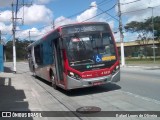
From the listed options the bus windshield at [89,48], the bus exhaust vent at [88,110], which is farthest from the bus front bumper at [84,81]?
the bus exhaust vent at [88,110]

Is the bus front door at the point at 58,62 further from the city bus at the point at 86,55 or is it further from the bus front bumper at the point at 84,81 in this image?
the bus front bumper at the point at 84,81

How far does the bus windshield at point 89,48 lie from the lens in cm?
1366

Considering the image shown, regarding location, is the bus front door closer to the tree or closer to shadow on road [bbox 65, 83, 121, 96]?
shadow on road [bbox 65, 83, 121, 96]

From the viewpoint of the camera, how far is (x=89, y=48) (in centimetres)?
1380

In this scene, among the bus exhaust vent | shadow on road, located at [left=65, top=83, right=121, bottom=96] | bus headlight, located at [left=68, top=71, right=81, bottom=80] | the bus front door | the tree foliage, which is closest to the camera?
the bus exhaust vent

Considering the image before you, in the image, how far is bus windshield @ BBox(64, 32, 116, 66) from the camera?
13.7 meters

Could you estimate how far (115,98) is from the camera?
12289 mm

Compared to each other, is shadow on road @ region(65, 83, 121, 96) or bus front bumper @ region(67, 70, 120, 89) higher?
bus front bumper @ region(67, 70, 120, 89)

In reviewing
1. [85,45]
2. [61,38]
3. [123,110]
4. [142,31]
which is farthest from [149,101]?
[142,31]

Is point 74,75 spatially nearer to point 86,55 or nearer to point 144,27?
point 86,55

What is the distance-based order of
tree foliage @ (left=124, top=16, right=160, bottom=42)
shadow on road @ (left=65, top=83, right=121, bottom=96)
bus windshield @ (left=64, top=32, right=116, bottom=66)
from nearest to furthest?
1. bus windshield @ (left=64, top=32, right=116, bottom=66)
2. shadow on road @ (left=65, top=83, right=121, bottom=96)
3. tree foliage @ (left=124, top=16, right=160, bottom=42)

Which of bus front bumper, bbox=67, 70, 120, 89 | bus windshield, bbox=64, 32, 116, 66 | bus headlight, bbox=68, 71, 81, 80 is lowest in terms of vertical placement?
bus front bumper, bbox=67, 70, 120, 89

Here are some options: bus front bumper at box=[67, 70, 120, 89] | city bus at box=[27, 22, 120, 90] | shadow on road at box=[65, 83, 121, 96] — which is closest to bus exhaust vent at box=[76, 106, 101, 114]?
bus front bumper at box=[67, 70, 120, 89]

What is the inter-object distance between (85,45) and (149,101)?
415 centimetres
